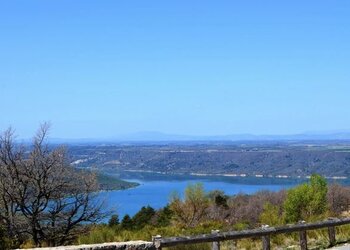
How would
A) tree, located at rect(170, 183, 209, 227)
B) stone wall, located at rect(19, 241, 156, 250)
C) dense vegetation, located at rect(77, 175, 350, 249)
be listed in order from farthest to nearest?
1. tree, located at rect(170, 183, 209, 227)
2. dense vegetation, located at rect(77, 175, 350, 249)
3. stone wall, located at rect(19, 241, 156, 250)

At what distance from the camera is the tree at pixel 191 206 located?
129 ft

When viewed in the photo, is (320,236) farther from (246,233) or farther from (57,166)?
(57,166)

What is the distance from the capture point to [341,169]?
18862 cm

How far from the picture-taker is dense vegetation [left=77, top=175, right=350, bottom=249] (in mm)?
15109

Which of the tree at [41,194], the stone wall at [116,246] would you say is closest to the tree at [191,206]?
the tree at [41,194]

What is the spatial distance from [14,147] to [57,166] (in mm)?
2038

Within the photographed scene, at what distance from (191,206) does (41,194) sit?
21.5 m

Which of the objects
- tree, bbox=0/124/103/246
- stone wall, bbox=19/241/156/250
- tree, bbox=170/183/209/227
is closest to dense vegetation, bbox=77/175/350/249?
tree, bbox=170/183/209/227

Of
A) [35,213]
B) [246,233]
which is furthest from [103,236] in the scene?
[35,213]

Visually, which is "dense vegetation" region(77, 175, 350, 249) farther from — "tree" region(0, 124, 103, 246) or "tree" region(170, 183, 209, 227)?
"tree" region(0, 124, 103, 246)

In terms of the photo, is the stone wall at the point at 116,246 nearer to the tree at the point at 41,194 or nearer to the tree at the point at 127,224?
the tree at the point at 41,194

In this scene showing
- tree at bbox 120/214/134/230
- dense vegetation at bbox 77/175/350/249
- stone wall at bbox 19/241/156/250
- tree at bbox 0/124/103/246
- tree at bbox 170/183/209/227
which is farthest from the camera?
tree at bbox 170/183/209/227

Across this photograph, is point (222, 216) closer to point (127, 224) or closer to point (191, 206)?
point (191, 206)

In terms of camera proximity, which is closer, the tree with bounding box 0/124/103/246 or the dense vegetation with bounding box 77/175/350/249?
the dense vegetation with bounding box 77/175/350/249
